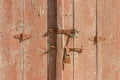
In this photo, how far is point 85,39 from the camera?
1.88 m

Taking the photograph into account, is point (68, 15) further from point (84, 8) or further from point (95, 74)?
point (95, 74)

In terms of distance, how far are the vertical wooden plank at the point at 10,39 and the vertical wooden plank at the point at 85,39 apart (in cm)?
40

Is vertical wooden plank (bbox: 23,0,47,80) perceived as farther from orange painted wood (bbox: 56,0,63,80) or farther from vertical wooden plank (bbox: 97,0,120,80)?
vertical wooden plank (bbox: 97,0,120,80)

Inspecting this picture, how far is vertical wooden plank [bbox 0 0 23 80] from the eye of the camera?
1.89 meters

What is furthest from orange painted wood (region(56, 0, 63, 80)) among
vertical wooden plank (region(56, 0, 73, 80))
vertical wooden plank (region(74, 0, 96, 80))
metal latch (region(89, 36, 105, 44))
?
metal latch (region(89, 36, 105, 44))

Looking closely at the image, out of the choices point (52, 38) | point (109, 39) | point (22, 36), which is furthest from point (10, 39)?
point (109, 39)

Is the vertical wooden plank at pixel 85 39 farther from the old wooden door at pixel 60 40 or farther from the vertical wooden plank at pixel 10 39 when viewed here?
the vertical wooden plank at pixel 10 39

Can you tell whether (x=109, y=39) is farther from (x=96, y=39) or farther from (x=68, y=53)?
(x=68, y=53)

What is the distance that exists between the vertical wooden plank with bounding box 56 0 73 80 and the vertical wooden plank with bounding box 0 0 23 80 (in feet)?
0.91

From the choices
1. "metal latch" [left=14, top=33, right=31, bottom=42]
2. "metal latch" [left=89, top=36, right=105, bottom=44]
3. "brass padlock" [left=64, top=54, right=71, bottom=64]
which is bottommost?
Answer: "brass padlock" [left=64, top=54, right=71, bottom=64]

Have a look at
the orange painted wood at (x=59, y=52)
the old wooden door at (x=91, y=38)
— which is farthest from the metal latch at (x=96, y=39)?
the orange painted wood at (x=59, y=52)

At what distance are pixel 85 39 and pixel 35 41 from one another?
353 mm

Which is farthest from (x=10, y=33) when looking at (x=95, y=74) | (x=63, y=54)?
(x=95, y=74)

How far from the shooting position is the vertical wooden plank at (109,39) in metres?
1.87
